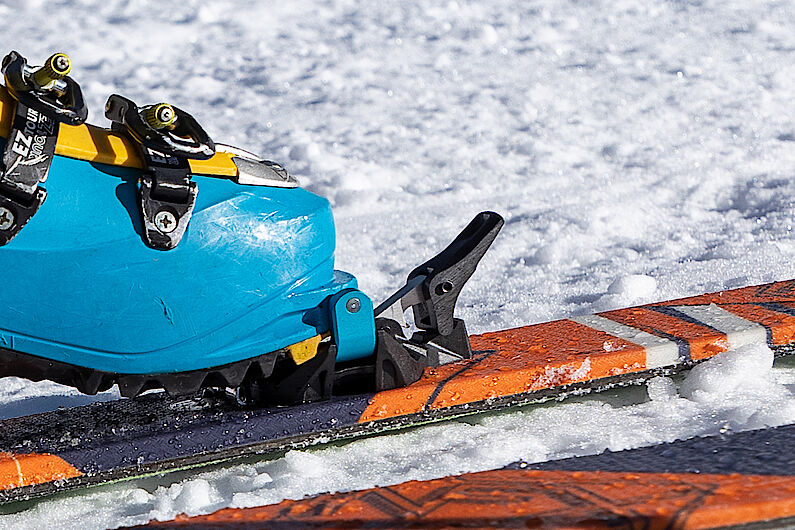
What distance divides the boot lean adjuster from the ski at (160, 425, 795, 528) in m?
0.40

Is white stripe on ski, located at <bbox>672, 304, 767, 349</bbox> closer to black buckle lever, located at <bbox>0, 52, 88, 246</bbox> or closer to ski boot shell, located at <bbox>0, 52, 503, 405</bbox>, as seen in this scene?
ski boot shell, located at <bbox>0, 52, 503, 405</bbox>

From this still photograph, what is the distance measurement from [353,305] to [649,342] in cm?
56

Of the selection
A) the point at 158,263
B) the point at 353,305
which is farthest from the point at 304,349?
the point at 158,263

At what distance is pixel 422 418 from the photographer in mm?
1663

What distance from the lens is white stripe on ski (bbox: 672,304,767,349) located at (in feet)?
5.92

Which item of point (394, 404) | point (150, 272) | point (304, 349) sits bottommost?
point (394, 404)

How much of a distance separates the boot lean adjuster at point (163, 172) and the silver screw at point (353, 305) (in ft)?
1.00

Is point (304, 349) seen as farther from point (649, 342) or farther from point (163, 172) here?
point (649, 342)

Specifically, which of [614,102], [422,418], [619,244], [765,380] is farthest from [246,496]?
[614,102]

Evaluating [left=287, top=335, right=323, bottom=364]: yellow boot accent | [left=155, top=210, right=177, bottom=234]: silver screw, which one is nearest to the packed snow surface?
[left=287, top=335, right=323, bottom=364]: yellow boot accent

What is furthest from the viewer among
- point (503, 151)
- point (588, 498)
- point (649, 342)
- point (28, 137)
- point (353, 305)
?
point (503, 151)

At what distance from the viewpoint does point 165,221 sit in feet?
4.50

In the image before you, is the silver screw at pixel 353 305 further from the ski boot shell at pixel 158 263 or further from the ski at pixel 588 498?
the ski at pixel 588 498

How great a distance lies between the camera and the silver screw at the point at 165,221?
1366mm
